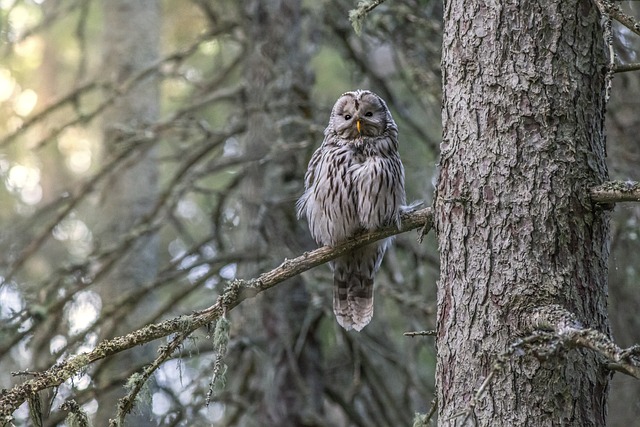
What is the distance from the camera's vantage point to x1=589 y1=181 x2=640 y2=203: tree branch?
8.73 ft

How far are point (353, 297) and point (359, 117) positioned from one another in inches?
39.5

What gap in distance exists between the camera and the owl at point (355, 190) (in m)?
4.30

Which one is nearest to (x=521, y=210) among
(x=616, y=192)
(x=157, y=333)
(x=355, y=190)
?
(x=616, y=192)

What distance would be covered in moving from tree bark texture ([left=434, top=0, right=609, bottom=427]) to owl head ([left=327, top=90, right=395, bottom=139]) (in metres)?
1.57

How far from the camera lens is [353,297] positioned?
15.7 ft

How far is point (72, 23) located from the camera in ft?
30.1

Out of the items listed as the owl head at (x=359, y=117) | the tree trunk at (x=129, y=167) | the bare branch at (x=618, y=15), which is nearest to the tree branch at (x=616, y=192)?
the bare branch at (x=618, y=15)

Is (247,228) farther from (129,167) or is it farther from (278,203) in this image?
(129,167)

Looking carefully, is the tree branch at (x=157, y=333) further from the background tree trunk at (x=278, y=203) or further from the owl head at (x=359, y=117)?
the background tree trunk at (x=278, y=203)

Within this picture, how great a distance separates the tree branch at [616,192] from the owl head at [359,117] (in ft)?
6.32

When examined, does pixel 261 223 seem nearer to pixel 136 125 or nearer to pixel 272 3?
pixel 136 125

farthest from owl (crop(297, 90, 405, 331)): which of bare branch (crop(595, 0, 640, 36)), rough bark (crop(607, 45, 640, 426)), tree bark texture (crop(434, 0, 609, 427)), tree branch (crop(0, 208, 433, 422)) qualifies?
bare branch (crop(595, 0, 640, 36))

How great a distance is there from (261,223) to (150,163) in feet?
4.95

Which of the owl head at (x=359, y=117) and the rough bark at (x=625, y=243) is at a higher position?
the owl head at (x=359, y=117)
